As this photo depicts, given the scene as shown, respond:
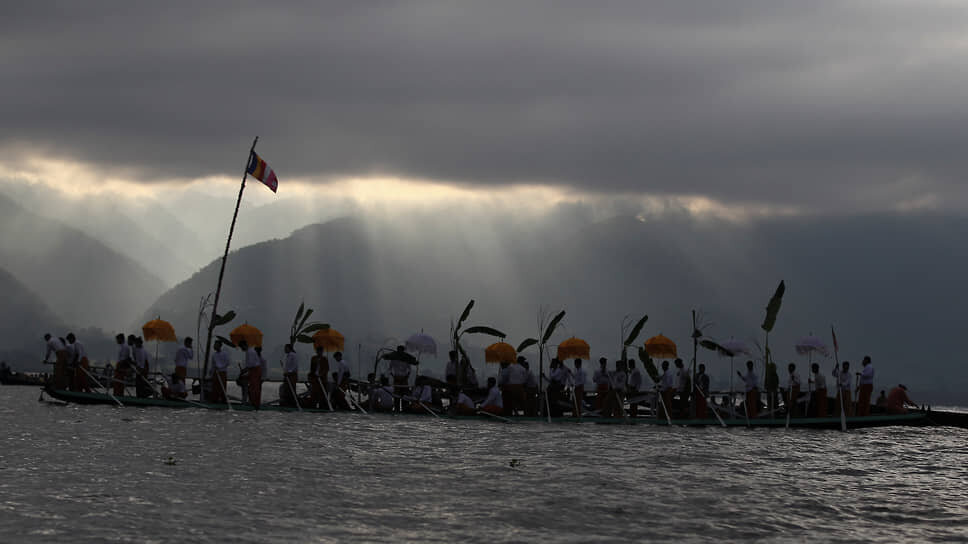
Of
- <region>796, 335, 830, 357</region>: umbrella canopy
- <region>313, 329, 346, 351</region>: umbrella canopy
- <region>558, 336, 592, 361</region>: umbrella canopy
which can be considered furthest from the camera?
<region>796, 335, 830, 357</region>: umbrella canopy

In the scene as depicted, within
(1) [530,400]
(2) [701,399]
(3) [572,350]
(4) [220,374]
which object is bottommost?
(1) [530,400]

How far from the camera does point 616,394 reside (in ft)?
106

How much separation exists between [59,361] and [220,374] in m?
6.41

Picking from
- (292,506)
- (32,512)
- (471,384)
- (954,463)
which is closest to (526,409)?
(471,384)

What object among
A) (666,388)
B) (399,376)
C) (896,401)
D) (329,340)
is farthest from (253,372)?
(896,401)

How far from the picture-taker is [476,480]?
1880cm

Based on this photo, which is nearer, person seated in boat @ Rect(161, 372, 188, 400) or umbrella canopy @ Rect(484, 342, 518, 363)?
person seated in boat @ Rect(161, 372, 188, 400)

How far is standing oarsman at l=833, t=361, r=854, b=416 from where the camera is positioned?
106 ft

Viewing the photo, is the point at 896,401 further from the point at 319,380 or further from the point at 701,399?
the point at 319,380

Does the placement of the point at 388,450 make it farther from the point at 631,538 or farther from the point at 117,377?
the point at 117,377

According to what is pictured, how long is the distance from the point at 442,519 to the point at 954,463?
54.4ft

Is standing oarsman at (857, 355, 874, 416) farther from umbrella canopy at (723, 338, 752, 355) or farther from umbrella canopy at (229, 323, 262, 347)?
umbrella canopy at (229, 323, 262, 347)

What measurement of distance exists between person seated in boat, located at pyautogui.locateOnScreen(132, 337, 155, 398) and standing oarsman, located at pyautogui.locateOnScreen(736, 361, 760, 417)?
20.3 m

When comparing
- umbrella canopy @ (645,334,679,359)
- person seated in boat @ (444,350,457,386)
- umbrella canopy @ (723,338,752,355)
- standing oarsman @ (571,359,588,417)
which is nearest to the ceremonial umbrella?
person seated in boat @ (444,350,457,386)
